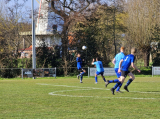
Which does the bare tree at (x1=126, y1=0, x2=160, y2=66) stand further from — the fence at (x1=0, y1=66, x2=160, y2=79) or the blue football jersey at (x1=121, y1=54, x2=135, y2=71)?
the blue football jersey at (x1=121, y1=54, x2=135, y2=71)

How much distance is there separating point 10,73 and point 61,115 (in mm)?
26819

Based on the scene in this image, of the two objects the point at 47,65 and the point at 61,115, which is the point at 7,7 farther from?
the point at 61,115

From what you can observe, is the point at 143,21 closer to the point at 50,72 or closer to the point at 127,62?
the point at 50,72

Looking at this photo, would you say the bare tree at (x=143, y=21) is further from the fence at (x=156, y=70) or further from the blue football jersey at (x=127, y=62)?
the blue football jersey at (x=127, y=62)

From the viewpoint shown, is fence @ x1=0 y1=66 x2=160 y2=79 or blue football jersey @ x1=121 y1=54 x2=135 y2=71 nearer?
blue football jersey @ x1=121 y1=54 x2=135 y2=71

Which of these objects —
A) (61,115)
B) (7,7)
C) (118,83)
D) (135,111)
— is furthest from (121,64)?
(7,7)

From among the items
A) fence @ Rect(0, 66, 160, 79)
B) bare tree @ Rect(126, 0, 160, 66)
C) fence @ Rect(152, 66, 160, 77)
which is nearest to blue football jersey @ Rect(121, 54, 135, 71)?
fence @ Rect(0, 66, 160, 79)

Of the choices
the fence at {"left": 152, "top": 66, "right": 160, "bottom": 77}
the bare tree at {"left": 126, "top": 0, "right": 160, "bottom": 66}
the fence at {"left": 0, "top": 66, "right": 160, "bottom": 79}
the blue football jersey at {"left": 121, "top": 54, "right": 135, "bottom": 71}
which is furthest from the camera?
the bare tree at {"left": 126, "top": 0, "right": 160, "bottom": 66}

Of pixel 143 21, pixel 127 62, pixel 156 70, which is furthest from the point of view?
pixel 143 21

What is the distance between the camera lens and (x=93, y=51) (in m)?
Answer: 37.0

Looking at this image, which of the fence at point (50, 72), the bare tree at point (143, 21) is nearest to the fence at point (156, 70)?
the fence at point (50, 72)

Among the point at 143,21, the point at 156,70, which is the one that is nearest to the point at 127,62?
the point at 156,70

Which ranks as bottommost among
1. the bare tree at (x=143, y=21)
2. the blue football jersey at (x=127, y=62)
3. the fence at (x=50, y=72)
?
the fence at (x=50, y=72)

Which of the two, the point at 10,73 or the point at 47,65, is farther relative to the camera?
the point at 47,65
